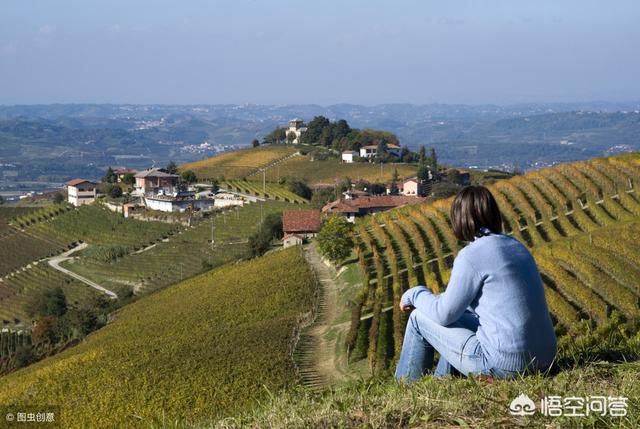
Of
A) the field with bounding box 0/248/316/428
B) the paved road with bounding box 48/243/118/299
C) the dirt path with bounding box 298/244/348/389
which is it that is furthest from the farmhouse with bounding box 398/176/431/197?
the dirt path with bounding box 298/244/348/389

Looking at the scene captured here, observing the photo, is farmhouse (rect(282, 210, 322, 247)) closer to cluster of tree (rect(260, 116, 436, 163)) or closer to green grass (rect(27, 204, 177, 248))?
green grass (rect(27, 204, 177, 248))

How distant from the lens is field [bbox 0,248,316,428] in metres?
14.5

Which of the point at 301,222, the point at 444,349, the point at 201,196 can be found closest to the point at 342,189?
the point at 201,196

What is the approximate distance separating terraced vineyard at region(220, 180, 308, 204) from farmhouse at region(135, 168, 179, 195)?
4.54 metres

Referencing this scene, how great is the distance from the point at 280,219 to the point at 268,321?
68.2 feet

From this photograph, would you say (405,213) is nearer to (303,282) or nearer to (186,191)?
(303,282)

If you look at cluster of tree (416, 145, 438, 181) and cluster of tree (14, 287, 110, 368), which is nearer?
cluster of tree (14, 287, 110, 368)

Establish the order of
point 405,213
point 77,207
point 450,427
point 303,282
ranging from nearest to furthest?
point 450,427
point 303,282
point 405,213
point 77,207

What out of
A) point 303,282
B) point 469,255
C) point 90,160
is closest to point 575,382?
point 469,255

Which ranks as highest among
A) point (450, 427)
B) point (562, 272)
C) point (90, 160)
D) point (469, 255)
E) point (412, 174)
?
point (469, 255)

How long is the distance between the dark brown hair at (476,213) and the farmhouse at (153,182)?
6136cm

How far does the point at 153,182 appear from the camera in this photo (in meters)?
66.9

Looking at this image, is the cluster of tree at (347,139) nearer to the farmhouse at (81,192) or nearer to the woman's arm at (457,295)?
the farmhouse at (81,192)

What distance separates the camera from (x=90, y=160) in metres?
182
